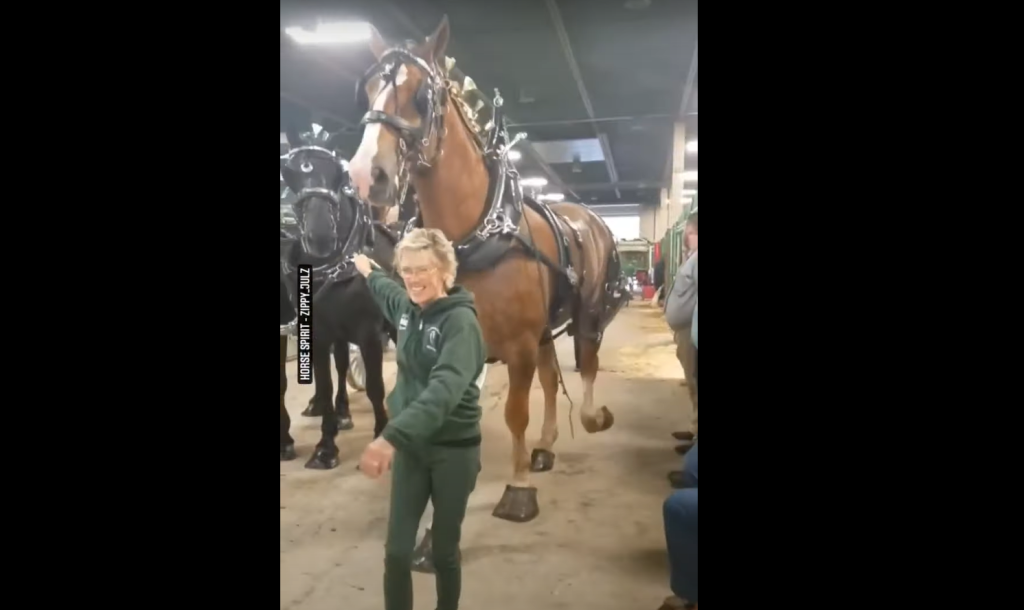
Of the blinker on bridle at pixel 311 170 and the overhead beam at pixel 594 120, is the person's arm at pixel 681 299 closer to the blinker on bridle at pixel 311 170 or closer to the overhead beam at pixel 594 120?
the overhead beam at pixel 594 120

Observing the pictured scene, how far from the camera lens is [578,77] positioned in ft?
5.05

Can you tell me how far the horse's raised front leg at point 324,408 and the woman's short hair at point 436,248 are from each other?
0.32 meters

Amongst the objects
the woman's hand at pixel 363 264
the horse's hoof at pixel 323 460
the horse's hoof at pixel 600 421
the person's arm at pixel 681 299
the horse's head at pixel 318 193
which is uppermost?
the horse's head at pixel 318 193

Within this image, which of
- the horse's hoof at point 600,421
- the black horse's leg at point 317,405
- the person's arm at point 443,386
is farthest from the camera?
the black horse's leg at point 317,405

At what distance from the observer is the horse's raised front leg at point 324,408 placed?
5.22ft

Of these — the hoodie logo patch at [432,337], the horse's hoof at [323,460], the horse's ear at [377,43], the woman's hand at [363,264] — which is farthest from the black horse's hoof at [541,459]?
the horse's ear at [377,43]

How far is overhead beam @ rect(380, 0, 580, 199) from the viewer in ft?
4.89

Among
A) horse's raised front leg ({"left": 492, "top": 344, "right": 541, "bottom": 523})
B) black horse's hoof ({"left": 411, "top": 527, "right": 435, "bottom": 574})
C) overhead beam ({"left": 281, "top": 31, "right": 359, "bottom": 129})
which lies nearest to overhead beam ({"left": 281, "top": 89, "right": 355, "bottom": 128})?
overhead beam ({"left": 281, "top": 31, "right": 359, "bottom": 129})

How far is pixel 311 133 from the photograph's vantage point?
1522mm

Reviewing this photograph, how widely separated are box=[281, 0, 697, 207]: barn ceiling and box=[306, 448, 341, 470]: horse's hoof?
0.72m

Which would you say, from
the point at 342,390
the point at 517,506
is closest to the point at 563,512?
the point at 517,506

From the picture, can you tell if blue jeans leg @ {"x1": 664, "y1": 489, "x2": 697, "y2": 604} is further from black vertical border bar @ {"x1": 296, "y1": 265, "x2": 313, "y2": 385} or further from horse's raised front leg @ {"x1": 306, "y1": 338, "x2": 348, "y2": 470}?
black vertical border bar @ {"x1": 296, "y1": 265, "x2": 313, "y2": 385}

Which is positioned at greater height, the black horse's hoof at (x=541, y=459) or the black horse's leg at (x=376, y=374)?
the black horse's leg at (x=376, y=374)

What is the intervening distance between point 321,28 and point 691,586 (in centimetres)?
152
